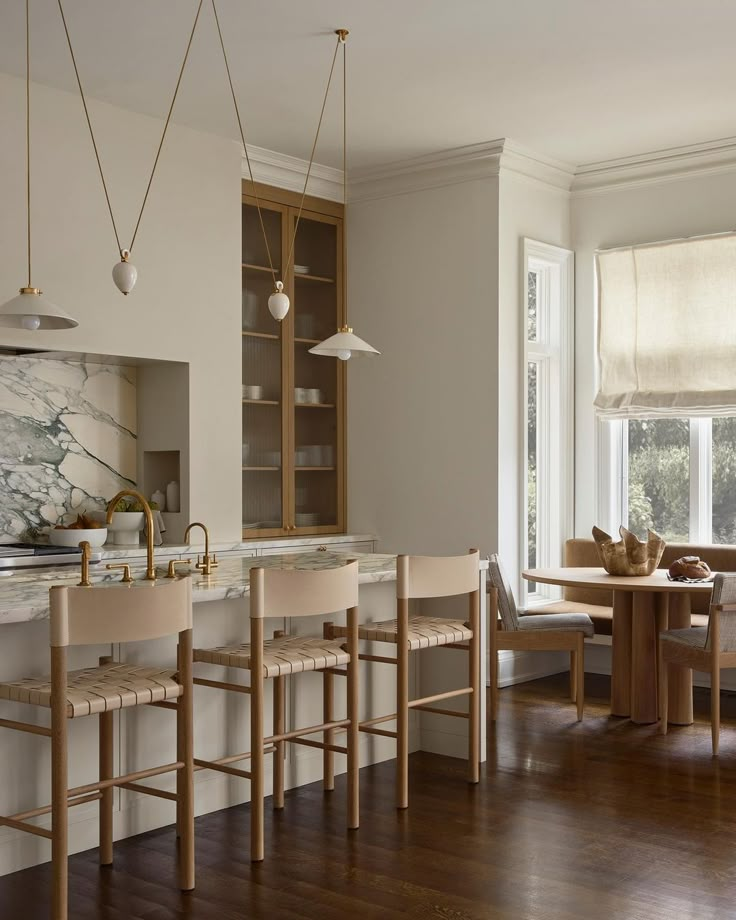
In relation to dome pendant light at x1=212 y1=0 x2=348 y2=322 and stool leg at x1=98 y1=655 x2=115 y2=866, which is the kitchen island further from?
dome pendant light at x1=212 y1=0 x2=348 y2=322

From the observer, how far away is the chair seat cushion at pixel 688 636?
4.86m

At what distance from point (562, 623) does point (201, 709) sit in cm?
216

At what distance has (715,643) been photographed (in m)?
4.75

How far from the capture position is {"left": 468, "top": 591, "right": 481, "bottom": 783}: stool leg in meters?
4.23

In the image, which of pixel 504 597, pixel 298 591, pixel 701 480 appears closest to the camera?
pixel 298 591

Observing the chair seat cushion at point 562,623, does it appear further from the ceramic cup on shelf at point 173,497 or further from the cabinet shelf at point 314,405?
the cabinet shelf at point 314,405

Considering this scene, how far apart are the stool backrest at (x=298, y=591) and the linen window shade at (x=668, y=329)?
3.30m

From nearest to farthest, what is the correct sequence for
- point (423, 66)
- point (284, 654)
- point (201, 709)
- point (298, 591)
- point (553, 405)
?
1. point (298, 591)
2. point (284, 654)
3. point (201, 709)
4. point (423, 66)
5. point (553, 405)

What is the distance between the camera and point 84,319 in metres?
5.25

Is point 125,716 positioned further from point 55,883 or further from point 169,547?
point 169,547

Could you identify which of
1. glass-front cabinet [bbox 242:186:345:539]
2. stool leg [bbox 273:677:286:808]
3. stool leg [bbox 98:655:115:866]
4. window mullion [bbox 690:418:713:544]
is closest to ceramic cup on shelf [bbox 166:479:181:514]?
glass-front cabinet [bbox 242:186:345:539]

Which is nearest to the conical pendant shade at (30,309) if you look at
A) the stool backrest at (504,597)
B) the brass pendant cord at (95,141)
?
the brass pendant cord at (95,141)

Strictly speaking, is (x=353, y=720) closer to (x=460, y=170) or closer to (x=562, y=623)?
(x=562, y=623)

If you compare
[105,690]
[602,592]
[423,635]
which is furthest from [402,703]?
[602,592]
